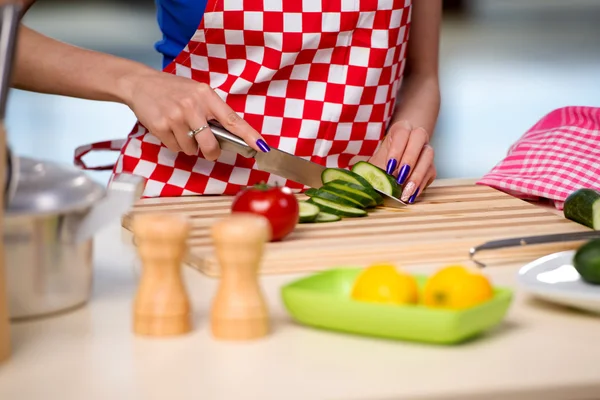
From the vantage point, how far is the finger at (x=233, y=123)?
1.63 m

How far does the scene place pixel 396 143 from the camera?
1.83m

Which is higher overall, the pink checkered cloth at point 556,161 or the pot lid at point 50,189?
the pot lid at point 50,189

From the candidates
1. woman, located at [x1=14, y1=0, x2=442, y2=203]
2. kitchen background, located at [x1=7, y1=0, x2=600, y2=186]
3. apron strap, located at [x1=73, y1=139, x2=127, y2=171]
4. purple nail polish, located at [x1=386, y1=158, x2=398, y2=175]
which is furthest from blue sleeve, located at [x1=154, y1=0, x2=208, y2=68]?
kitchen background, located at [x1=7, y1=0, x2=600, y2=186]

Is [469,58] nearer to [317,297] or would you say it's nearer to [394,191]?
[394,191]

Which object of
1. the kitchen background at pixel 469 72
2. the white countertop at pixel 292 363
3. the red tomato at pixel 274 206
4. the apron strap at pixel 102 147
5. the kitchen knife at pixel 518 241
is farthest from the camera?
the kitchen background at pixel 469 72

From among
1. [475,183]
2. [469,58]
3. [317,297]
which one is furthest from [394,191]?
[469,58]

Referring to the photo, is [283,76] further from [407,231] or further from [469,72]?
[469,72]

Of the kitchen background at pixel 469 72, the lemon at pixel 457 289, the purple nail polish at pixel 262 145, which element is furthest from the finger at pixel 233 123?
the kitchen background at pixel 469 72

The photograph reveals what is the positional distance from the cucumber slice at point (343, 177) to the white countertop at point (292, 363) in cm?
58

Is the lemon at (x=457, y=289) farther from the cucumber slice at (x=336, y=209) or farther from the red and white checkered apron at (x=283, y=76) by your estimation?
the red and white checkered apron at (x=283, y=76)

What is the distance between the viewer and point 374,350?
3.12 feet

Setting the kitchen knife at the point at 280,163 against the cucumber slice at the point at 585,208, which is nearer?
the cucumber slice at the point at 585,208

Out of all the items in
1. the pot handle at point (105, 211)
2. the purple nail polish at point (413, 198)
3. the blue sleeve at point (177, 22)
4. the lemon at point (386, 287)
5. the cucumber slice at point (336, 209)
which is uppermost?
the blue sleeve at point (177, 22)

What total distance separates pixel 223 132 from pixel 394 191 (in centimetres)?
31
